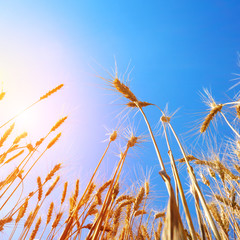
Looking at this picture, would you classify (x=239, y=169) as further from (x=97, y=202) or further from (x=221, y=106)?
(x=97, y=202)

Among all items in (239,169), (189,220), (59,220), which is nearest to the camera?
(189,220)

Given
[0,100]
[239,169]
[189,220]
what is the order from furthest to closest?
1. [239,169]
2. [0,100]
3. [189,220]

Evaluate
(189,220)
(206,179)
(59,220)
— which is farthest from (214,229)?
(206,179)

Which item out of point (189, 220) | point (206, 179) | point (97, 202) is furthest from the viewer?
point (206, 179)

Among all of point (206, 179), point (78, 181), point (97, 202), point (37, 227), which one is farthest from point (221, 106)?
point (37, 227)

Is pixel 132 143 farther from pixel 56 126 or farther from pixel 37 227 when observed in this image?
pixel 37 227

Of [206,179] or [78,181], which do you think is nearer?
[78,181]

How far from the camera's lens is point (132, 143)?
237cm

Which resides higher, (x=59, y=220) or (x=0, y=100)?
(x=0, y=100)

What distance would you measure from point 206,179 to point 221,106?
1.76 meters

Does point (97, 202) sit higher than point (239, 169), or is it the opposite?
point (239, 169)

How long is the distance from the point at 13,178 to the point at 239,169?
3.33 m

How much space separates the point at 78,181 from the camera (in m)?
2.63

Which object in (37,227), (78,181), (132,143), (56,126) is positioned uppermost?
(132,143)
